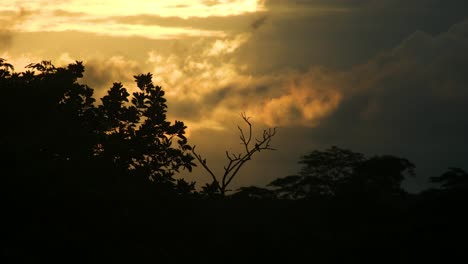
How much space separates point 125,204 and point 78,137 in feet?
12.0

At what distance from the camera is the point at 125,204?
83.8 ft

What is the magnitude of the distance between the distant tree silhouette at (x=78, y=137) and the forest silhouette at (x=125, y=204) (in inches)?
1.6

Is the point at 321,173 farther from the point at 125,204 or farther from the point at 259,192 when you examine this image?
the point at 125,204

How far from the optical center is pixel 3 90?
28.4 metres

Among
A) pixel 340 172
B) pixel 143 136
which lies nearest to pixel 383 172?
pixel 340 172

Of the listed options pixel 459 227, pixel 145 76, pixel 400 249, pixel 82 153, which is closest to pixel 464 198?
pixel 459 227

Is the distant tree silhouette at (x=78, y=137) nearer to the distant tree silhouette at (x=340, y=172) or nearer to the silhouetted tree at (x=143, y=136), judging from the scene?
the silhouetted tree at (x=143, y=136)

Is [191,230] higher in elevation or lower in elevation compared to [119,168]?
lower

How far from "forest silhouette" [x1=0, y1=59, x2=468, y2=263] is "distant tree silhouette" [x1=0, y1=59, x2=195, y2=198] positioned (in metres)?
0.04

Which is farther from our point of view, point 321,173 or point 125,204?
point 321,173

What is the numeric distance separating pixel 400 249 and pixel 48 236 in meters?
23.5

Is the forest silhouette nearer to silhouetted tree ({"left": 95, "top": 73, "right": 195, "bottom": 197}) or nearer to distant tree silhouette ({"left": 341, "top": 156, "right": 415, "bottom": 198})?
silhouetted tree ({"left": 95, "top": 73, "right": 195, "bottom": 197})

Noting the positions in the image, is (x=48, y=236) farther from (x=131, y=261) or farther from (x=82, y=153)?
(x=82, y=153)

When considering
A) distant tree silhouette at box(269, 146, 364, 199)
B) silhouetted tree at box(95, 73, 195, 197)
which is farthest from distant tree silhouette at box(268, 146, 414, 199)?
silhouetted tree at box(95, 73, 195, 197)
